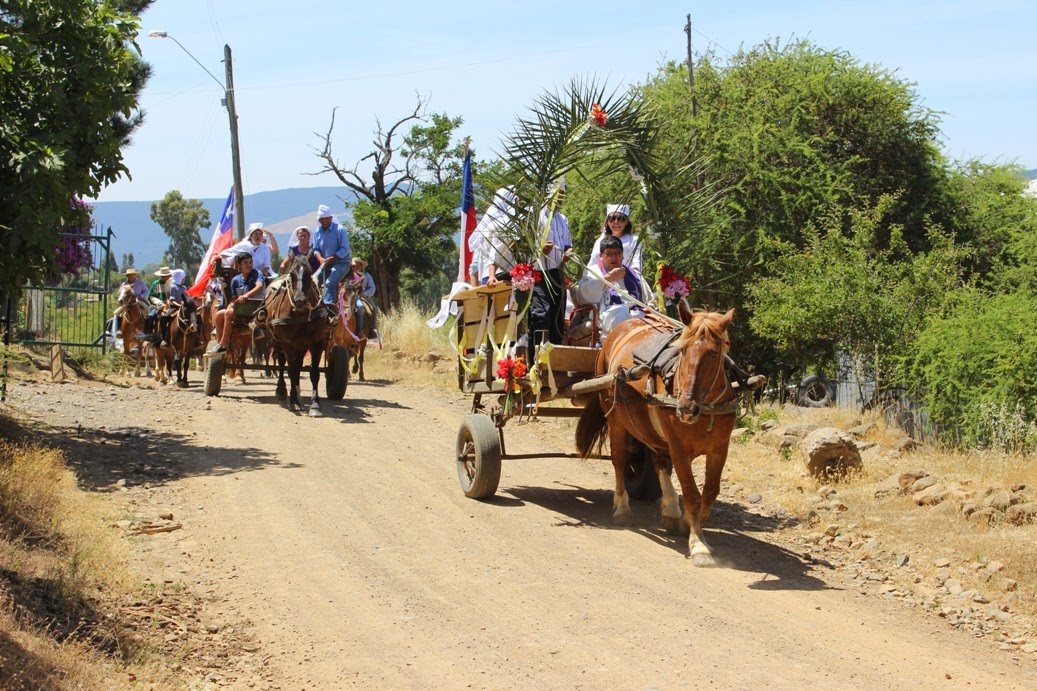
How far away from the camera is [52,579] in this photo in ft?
26.8

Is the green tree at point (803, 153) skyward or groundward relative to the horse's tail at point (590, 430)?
skyward

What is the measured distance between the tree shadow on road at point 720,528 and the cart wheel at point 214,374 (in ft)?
26.6

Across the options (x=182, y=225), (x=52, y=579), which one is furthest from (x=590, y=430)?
(x=182, y=225)

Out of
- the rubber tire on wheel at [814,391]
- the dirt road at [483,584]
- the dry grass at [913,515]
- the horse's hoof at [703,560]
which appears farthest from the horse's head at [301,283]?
the horse's hoof at [703,560]

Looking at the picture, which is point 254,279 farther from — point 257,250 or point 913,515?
point 913,515

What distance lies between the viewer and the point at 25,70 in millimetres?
12789

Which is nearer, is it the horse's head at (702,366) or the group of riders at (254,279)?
the horse's head at (702,366)

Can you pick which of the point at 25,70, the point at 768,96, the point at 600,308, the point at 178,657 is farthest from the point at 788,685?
the point at 768,96

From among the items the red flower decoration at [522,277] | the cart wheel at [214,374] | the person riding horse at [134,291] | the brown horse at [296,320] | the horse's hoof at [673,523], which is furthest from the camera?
the person riding horse at [134,291]

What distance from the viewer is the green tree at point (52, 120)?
39.7 feet

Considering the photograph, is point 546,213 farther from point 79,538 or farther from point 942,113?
point 942,113

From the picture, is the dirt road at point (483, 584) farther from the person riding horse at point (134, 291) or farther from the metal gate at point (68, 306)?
the person riding horse at point (134, 291)

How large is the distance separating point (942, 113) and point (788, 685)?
21.7 m

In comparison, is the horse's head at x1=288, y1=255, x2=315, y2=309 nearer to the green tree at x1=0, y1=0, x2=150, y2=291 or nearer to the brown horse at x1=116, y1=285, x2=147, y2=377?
the green tree at x1=0, y1=0, x2=150, y2=291
